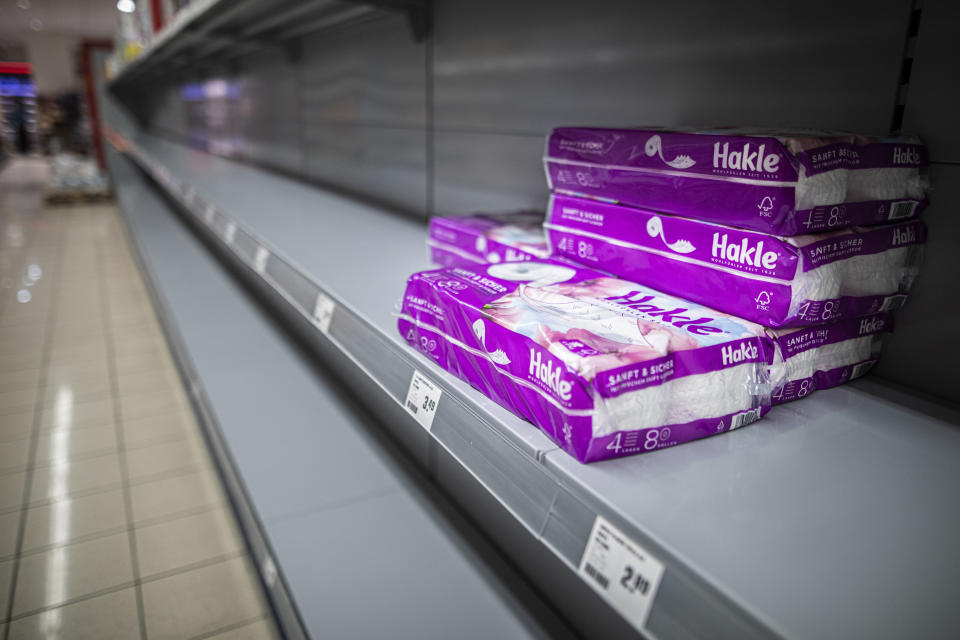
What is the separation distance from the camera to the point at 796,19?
0.81m

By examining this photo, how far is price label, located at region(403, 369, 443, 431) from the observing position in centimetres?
70

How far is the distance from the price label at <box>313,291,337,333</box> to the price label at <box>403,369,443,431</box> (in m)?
0.33

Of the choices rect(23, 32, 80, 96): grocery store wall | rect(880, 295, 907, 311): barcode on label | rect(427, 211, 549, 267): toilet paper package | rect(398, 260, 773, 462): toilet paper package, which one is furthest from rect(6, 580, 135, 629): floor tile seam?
rect(23, 32, 80, 96): grocery store wall

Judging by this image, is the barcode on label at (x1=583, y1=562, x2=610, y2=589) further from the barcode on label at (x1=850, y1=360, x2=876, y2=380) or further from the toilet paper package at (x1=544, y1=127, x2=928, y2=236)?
the barcode on label at (x1=850, y1=360, x2=876, y2=380)

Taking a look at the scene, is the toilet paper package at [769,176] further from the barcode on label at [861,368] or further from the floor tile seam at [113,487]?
the floor tile seam at [113,487]

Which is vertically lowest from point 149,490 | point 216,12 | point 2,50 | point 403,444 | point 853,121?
point 149,490

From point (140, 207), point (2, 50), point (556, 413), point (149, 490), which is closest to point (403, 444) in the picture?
point (149, 490)

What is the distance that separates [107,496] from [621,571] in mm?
1888

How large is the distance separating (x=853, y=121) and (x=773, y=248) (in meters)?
0.29

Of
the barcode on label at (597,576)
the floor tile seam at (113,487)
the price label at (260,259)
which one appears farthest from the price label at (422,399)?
the floor tile seam at (113,487)

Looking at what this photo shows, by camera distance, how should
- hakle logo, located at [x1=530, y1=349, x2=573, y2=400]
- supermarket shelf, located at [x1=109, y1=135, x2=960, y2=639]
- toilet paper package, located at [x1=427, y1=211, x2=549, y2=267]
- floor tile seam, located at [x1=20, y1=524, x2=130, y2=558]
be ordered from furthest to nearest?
1. floor tile seam, located at [x1=20, y1=524, x2=130, y2=558]
2. toilet paper package, located at [x1=427, y1=211, x2=549, y2=267]
3. hakle logo, located at [x1=530, y1=349, x2=573, y2=400]
4. supermarket shelf, located at [x1=109, y1=135, x2=960, y2=639]

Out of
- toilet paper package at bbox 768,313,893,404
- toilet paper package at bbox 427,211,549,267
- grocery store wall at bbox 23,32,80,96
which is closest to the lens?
toilet paper package at bbox 768,313,893,404

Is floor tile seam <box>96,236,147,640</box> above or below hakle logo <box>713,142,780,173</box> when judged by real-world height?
below

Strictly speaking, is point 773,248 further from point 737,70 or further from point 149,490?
point 149,490
